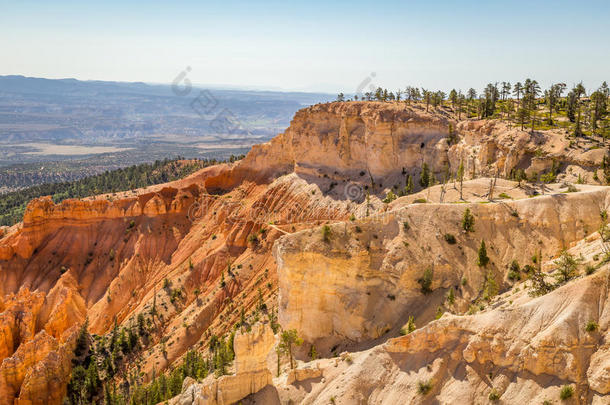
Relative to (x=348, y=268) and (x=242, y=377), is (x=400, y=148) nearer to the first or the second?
(x=348, y=268)

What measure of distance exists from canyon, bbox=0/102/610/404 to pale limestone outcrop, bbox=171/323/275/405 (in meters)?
0.12

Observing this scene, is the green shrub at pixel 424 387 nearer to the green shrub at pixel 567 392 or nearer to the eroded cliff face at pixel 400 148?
the green shrub at pixel 567 392

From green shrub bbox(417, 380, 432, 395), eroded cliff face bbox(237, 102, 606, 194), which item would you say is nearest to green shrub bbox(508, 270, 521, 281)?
green shrub bbox(417, 380, 432, 395)

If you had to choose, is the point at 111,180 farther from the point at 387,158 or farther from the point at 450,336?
the point at 450,336

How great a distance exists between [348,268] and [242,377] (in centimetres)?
1515

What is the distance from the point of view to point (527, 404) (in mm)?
26984

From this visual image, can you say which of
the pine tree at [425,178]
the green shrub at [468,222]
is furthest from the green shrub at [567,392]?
the pine tree at [425,178]

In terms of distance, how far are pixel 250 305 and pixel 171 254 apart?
27663 mm

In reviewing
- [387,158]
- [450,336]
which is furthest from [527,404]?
[387,158]

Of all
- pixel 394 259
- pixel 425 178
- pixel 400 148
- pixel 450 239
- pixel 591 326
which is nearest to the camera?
pixel 591 326

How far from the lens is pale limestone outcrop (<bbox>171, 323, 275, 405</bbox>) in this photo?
116 ft

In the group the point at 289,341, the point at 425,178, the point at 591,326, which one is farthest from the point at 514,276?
the point at 425,178

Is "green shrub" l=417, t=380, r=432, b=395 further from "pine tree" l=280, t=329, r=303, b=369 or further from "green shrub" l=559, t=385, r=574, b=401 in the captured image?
"pine tree" l=280, t=329, r=303, b=369

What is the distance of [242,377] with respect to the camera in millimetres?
35875
